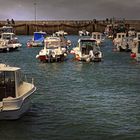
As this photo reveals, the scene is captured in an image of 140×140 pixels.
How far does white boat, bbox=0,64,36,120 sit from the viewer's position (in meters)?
25.3

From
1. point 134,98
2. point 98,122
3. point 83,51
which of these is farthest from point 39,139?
point 83,51

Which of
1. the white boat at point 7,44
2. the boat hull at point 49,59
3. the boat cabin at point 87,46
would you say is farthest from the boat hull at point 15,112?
the white boat at point 7,44

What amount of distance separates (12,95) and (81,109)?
18.7 feet

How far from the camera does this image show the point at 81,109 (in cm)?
3070

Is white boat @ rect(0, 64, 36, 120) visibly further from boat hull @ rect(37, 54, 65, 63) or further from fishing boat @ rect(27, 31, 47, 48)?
fishing boat @ rect(27, 31, 47, 48)

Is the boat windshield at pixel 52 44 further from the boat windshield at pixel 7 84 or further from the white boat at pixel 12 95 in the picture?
the boat windshield at pixel 7 84

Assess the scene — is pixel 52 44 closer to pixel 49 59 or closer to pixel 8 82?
pixel 49 59

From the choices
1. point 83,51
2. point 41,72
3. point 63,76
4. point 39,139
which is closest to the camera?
point 39,139

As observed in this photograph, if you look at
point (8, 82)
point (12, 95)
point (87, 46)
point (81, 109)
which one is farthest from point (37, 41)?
point (12, 95)

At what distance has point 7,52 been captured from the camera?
90.4 meters

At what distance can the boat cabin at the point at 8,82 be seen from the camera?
26.8 m

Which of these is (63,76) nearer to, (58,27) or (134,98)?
(134,98)

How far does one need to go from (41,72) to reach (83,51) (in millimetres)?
14595

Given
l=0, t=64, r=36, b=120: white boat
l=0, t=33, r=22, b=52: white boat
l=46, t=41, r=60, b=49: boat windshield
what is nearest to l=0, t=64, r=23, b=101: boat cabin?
l=0, t=64, r=36, b=120: white boat
